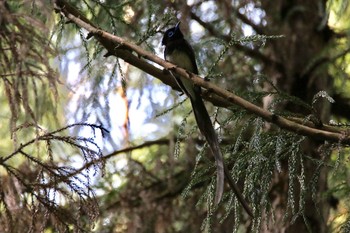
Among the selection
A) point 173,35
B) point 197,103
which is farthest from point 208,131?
point 173,35

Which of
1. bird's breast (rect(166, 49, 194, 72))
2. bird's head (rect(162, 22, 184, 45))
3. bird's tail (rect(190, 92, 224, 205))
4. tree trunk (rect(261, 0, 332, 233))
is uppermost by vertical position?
tree trunk (rect(261, 0, 332, 233))

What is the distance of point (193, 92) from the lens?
2.56 metres

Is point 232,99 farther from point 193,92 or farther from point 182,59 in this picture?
point 182,59

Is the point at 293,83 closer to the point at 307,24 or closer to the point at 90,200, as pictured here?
the point at 307,24

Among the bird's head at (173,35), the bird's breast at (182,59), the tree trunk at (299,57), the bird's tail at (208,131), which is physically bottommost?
the bird's tail at (208,131)

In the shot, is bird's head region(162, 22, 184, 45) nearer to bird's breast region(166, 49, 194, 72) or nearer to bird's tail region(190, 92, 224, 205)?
bird's breast region(166, 49, 194, 72)

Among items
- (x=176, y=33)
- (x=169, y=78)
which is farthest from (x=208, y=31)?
(x=169, y=78)

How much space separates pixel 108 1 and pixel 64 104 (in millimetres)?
1451

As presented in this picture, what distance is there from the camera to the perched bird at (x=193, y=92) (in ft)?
7.64

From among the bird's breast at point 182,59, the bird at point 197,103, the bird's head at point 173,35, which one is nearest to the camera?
the bird at point 197,103

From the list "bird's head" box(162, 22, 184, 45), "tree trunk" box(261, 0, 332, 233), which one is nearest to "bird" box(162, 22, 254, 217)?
"bird's head" box(162, 22, 184, 45)

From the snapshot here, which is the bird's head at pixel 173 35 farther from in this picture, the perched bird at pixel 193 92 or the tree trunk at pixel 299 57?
the tree trunk at pixel 299 57

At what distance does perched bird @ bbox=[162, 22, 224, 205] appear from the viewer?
2.33 meters

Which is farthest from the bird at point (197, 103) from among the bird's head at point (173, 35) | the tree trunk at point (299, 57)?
the tree trunk at point (299, 57)
